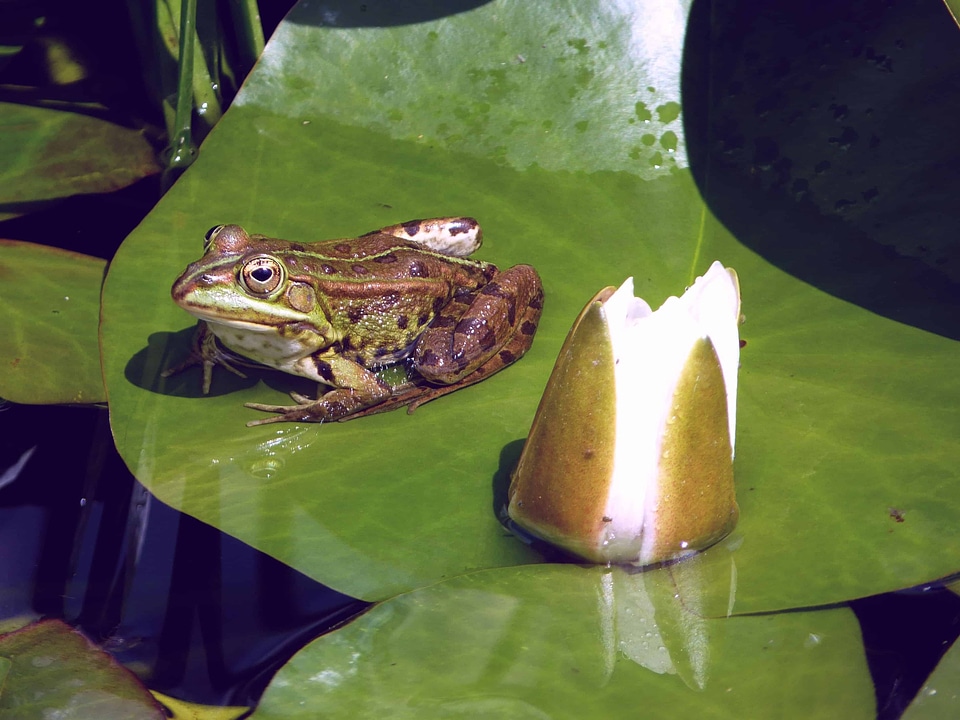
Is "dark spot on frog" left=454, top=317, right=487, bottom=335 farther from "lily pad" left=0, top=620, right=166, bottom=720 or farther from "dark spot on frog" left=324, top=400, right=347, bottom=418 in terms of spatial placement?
"lily pad" left=0, top=620, right=166, bottom=720

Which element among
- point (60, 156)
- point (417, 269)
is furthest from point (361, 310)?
point (60, 156)

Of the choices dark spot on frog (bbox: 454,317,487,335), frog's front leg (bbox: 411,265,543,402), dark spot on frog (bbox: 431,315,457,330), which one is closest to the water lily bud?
frog's front leg (bbox: 411,265,543,402)

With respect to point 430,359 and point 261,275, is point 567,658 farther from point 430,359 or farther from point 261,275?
point 261,275

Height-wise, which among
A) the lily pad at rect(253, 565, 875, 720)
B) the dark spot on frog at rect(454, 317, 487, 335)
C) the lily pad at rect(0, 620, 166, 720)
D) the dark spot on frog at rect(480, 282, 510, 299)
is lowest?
the lily pad at rect(0, 620, 166, 720)

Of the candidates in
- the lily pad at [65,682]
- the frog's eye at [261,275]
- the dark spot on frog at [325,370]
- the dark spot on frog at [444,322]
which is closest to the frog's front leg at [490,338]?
the dark spot on frog at [444,322]

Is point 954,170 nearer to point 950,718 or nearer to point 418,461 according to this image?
point 950,718
